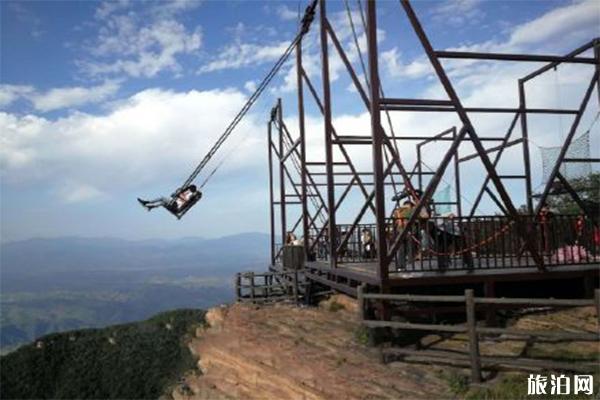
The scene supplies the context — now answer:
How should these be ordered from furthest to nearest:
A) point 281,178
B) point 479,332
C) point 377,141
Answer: point 281,178 < point 377,141 < point 479,332

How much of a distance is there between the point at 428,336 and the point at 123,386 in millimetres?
18961

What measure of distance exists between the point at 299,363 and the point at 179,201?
11.0m

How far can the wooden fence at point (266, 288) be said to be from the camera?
1919cm

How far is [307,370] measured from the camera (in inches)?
386

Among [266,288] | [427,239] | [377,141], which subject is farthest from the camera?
[266,288]

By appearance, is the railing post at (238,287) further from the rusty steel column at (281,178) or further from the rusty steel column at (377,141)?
the rusty steel column at (377,141)

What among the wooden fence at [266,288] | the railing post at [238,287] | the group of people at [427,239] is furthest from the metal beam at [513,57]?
the railing post at [238,287]

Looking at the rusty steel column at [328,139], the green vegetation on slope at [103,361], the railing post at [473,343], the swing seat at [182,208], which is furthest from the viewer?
the green vegetation on slope at [103,361]

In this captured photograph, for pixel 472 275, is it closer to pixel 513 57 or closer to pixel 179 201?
pixel 513 57

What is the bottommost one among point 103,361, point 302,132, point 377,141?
point 103,361

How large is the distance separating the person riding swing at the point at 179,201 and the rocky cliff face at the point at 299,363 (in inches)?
193

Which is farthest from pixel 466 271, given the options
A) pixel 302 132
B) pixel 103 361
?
pixel 103 361

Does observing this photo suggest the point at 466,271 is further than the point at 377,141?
Yes

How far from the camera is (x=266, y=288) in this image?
20016 millimetres
